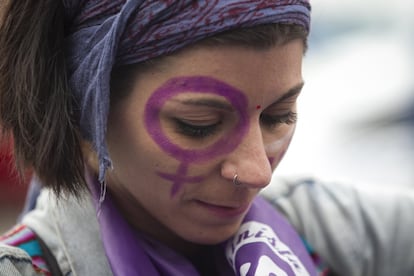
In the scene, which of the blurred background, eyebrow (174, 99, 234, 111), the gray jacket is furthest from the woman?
the blurred background

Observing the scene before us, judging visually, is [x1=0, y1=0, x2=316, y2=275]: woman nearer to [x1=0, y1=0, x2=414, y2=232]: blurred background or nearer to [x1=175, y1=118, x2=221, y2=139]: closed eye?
[x1=175, y1=118, x2=221, y2=139]: closed eye

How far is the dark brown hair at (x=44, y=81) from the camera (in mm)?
1069

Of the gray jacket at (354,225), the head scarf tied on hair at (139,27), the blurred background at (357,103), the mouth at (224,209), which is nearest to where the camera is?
the head scarf tied on hair at (139,27)

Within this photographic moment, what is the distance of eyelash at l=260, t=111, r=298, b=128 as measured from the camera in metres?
1.12

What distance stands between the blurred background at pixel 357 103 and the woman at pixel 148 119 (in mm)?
1904

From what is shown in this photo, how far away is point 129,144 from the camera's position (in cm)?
108

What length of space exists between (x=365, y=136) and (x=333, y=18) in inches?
44.4

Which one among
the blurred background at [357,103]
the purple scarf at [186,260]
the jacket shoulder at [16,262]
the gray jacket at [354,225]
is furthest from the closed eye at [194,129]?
the blurred background at [357,103]

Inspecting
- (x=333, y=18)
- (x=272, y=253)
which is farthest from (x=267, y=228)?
(x=333, y=18)

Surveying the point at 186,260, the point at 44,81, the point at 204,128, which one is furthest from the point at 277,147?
the point at 44,81

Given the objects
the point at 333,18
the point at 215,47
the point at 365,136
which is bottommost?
the point at 365,136

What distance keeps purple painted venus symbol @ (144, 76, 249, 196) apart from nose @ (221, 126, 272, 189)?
12mm

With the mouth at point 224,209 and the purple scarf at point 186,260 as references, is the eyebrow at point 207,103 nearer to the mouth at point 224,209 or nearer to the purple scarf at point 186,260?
the mouth at point 224,209

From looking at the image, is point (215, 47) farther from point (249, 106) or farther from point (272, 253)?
point (272, 253)
